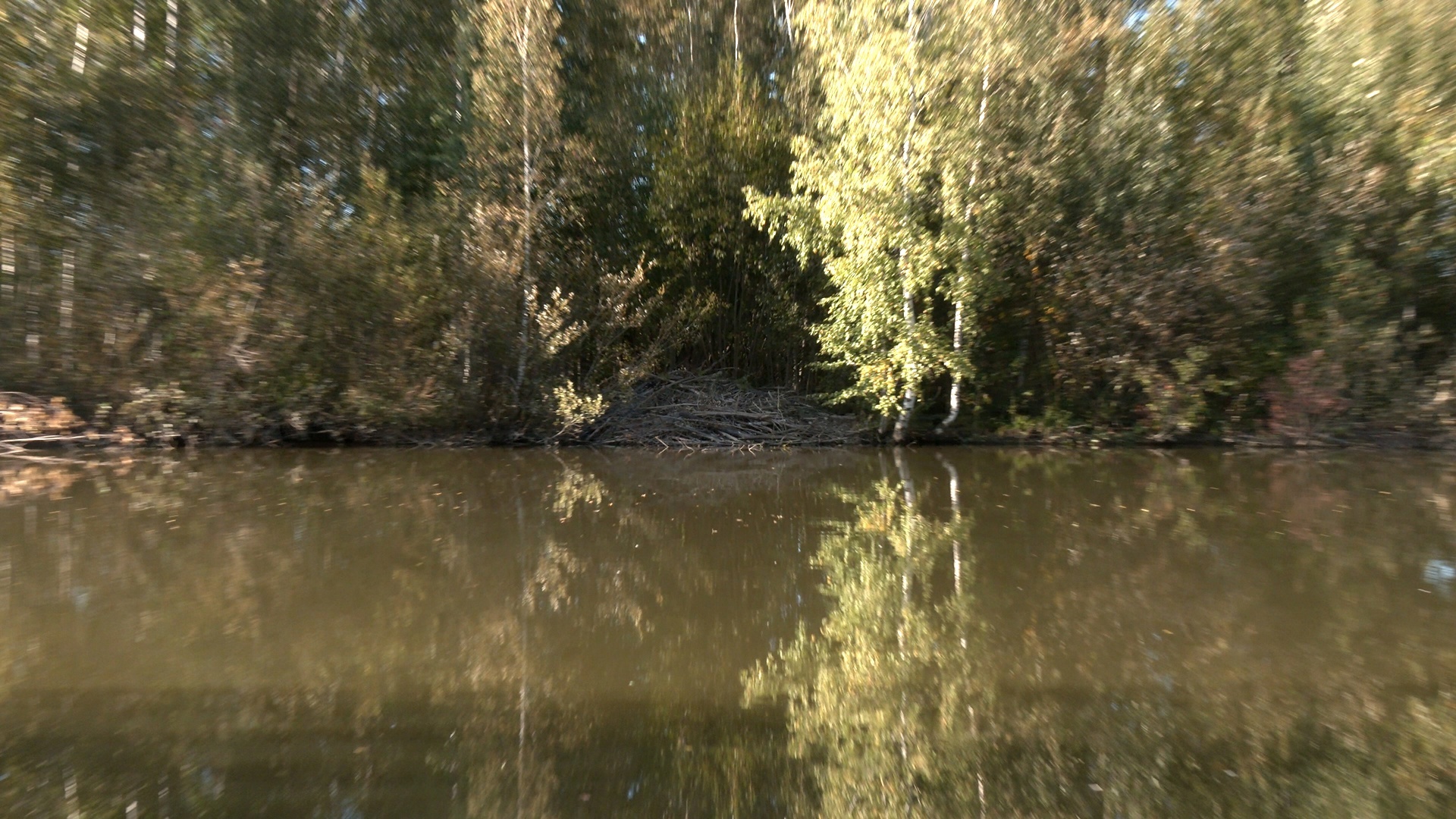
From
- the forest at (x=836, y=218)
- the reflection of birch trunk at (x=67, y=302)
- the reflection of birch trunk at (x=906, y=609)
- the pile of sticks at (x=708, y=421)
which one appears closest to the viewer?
the reflection of birch trunk at (x=906, y=609)

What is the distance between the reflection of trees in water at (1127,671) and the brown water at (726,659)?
0.06 ft

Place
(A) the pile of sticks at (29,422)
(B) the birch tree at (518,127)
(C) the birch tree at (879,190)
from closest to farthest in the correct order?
(A) the pile of sticks at (29,422), (C) the birch tree at (879,190), (B) the birch tree at (518,127)

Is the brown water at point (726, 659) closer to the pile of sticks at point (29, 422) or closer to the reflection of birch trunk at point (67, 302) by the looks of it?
the pile of sticks at point (29, 422)

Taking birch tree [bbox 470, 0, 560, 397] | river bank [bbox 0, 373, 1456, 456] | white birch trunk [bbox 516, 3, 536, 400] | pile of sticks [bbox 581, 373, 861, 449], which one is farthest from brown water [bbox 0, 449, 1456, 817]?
birch tree [bbox 470, 0, 560, 397]

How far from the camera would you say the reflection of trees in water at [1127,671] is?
2.88 meters

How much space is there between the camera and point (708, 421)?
1420cm

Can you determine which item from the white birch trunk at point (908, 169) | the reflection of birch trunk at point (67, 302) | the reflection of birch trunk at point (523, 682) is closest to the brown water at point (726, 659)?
the reflection of birch trunk at point (523, 682)

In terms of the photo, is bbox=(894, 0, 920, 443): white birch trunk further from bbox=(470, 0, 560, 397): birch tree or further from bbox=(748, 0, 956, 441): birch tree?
bbox=(470, 0, 560, 397): birch tree

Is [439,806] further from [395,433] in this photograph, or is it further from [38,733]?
[395,433]

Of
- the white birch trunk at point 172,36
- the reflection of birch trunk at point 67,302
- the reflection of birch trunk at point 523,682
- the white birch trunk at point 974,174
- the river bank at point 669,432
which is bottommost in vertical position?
the reflection of birch trunk at point 523,682

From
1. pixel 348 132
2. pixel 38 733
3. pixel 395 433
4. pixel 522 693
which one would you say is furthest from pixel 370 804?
pixel 348 132

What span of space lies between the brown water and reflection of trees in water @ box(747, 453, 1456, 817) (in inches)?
0.8

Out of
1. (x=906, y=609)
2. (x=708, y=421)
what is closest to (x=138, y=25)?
(x=708, y=421)

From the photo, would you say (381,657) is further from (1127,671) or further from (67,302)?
(67,302)
